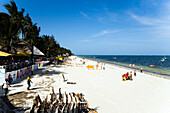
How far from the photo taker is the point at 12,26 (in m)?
19.5

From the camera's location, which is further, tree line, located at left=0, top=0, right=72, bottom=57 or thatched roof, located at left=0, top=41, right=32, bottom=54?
thatched roof, located at left=0, top=41, right=32, bottom=54

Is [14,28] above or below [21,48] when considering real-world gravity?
above

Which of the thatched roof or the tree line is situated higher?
the tree line

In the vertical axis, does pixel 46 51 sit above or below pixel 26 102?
above

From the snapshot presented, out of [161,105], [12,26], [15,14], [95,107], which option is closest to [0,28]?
[12,26]

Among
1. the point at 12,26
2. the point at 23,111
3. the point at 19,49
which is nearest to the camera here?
the point at 23,111

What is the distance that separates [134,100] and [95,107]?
4.28 meters

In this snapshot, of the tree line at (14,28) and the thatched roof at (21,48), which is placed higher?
the tree line at (14,28)

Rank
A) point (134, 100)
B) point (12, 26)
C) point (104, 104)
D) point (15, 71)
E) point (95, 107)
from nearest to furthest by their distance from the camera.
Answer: point (95, 107) → point (104, 104) → point (134, 100) → point (15, 71) → point (12, 26)

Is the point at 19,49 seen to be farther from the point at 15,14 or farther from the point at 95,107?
the point at 95,107

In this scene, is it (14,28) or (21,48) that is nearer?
(14,28)

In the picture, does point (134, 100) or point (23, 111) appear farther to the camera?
point (134, 100)

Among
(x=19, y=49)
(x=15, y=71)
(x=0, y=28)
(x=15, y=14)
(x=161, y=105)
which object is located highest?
(x=15, y=14)

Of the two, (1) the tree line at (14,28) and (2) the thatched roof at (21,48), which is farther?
(2) the thatched roof at (21,48)
